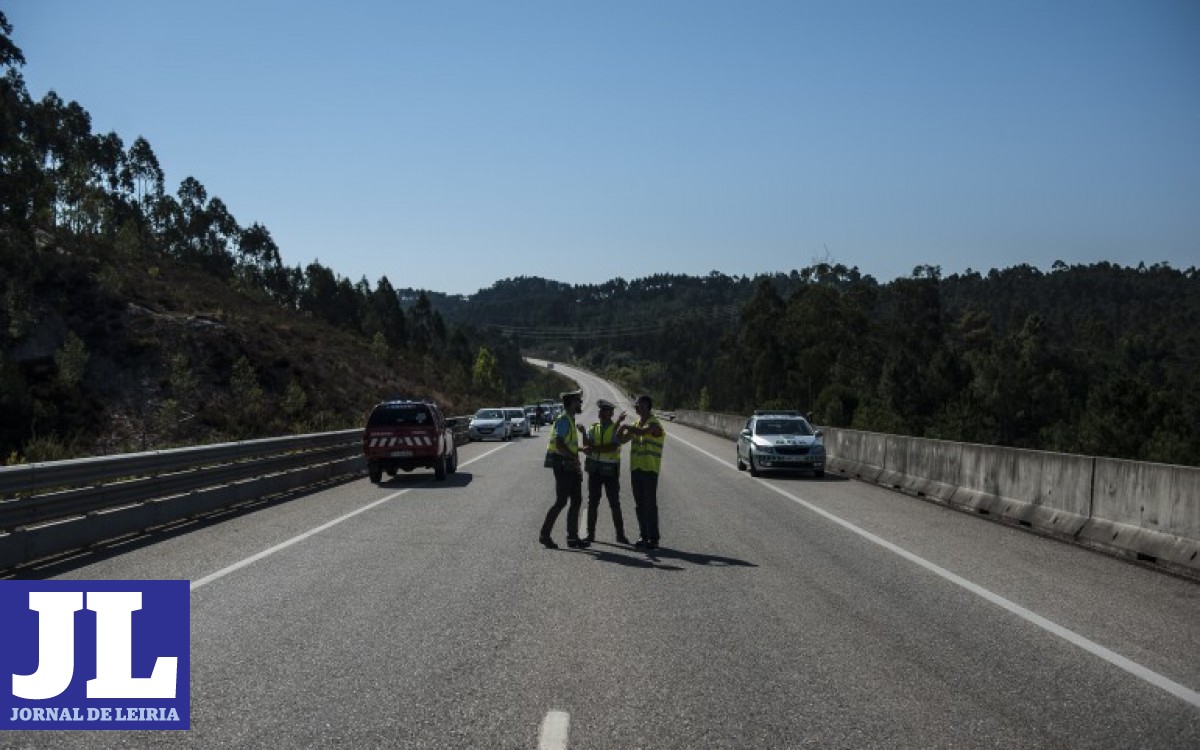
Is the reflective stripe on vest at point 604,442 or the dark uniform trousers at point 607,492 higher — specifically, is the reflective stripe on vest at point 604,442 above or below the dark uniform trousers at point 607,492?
above

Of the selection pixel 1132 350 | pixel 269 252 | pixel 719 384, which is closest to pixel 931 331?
pixel 1132 350

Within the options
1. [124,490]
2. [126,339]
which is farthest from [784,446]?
[126,339]

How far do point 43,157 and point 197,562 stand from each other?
9697 centimetres

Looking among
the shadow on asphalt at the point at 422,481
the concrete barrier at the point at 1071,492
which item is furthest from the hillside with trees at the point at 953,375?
the concrete barrier at the point at 1071,492

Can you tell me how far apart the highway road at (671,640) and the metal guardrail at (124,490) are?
→ 50 cm

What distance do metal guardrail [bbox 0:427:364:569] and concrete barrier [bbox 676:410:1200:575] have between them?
11929mm

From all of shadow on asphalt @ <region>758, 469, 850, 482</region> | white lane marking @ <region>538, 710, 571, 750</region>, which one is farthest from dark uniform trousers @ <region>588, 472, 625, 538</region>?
shadow on asphalt @ <region>758, 469, 850, 482</region>

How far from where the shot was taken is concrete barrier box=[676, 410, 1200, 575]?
1159 centimetres

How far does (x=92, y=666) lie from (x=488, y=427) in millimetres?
42732

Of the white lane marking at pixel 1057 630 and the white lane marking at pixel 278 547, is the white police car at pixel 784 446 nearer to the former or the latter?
the white lane marking at pixel 278 547

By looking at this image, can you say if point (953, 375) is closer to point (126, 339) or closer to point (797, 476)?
point (126, 339)

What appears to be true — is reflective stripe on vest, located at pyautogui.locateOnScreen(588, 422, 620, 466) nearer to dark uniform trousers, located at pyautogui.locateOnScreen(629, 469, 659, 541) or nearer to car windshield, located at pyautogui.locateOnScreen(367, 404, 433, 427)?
dark uniform trousers, located at pyautogui.locateOnScreen(629, 469, 659, 541)

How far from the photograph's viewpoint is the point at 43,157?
3738 inches

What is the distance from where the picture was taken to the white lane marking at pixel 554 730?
5.21 m
